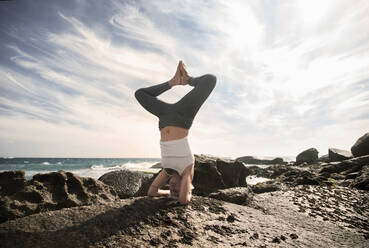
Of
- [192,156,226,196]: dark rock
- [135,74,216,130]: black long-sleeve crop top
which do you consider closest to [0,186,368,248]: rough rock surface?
[135,74,216,130]: black long-sleeve crop top

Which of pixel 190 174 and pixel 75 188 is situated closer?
pixel 190 174

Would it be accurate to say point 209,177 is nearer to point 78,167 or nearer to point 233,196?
point 233,196

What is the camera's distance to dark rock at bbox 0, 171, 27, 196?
3.82 m

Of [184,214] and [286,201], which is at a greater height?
[184,214]

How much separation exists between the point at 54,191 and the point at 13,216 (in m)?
0.80

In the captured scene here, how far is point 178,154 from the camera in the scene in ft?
11.4

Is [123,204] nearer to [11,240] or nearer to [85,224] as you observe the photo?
[85,224]

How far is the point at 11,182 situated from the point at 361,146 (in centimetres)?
2191

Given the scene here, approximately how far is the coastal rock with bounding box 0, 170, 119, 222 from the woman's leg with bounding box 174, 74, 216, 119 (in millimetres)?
2336

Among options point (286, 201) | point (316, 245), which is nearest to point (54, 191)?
point (316, 245)

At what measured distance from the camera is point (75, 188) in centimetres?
395

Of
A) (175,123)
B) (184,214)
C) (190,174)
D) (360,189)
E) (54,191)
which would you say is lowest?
(360,189)

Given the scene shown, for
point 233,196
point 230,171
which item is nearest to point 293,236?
point 233,196

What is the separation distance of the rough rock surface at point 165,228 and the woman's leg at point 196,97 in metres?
1.46
